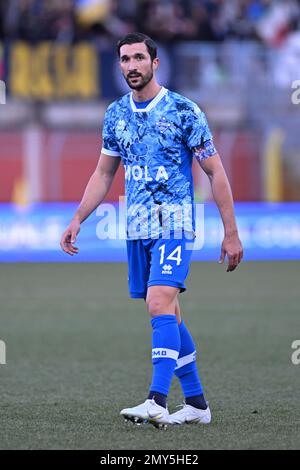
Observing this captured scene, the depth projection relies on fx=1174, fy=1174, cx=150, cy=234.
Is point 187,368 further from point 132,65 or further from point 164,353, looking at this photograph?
point 132,65

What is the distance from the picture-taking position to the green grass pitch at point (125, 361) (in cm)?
602

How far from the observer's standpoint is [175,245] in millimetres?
6480

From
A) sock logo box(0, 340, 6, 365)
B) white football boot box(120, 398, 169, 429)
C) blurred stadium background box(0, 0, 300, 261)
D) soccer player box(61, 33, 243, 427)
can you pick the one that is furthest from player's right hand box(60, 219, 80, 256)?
blurred stadium background box(0, 0, 300, 261)

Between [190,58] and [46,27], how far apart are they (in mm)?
3033

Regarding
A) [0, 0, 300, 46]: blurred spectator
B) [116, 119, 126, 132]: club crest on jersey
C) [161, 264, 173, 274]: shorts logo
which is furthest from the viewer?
[0, 0, 300, 46]: blurred spectator

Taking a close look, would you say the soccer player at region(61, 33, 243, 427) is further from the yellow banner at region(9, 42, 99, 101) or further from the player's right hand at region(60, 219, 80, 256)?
the yellow banner at region(9, 42, 99, 101)

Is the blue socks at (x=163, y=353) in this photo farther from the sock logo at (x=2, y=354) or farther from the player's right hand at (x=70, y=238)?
the sock logo at (x=2, y=354)

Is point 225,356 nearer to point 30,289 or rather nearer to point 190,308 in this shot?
point 190,308

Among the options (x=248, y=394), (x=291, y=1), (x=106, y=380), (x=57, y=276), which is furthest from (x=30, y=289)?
(x=291, y=1)

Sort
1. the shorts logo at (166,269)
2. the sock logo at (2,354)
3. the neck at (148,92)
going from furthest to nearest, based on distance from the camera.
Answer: the sock logo at (2,354)
the neck at (148,92)
the shorts logo at (166,269)

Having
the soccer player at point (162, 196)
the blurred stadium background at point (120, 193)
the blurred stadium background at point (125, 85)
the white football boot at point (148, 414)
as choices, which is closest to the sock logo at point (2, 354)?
the blurred stadium background at point (120, 193)

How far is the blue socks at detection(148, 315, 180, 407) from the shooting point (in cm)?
631

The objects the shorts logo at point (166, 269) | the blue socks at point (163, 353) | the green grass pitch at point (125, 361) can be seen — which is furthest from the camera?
the shorts logo at point (166, 269)

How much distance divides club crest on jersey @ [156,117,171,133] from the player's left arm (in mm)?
201
